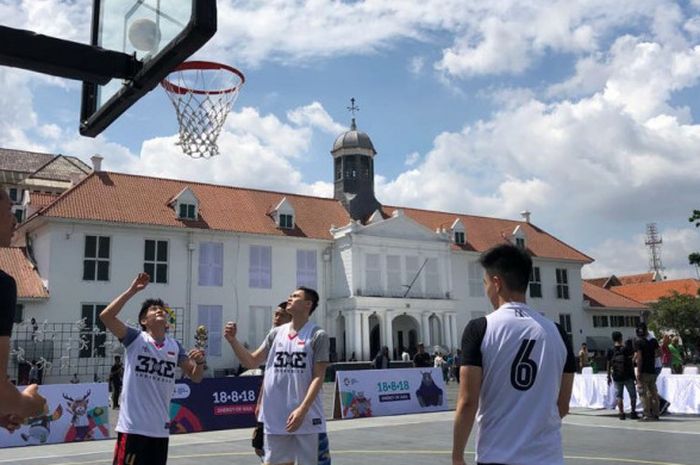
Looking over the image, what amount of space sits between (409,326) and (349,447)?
111 feet

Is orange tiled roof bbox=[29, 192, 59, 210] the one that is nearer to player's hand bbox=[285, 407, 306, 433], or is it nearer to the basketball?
the basketball

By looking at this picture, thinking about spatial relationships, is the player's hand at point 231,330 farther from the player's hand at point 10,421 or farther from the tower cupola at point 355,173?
the tower cupola at point 355,173

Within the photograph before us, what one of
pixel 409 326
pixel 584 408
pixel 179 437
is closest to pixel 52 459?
pixel 179 437

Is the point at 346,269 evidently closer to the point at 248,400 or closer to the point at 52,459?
the point at 248,400

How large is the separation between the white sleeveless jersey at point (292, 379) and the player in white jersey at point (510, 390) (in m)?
2.44

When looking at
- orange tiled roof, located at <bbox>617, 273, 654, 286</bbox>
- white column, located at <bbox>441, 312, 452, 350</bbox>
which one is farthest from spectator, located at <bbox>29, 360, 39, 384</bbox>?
orange tiled roof, located at <bbox>617, 273, 654, 286</bbox>

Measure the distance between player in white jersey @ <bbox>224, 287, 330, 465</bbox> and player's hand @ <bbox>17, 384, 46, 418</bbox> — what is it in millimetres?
2879

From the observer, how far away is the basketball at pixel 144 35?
513cm

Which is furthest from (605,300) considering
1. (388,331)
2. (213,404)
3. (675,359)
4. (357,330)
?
(213,404)

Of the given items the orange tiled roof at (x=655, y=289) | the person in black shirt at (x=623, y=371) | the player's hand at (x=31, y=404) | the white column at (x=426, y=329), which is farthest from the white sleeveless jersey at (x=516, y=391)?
the orange tiled roof at (x=655, y=289)

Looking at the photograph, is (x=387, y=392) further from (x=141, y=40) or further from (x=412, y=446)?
(x=141, y=40)

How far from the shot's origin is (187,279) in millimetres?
36531

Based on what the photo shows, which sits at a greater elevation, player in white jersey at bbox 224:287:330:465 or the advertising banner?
player in white jersey at bbox 224:287:330:465

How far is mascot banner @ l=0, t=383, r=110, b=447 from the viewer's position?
45.8ft
